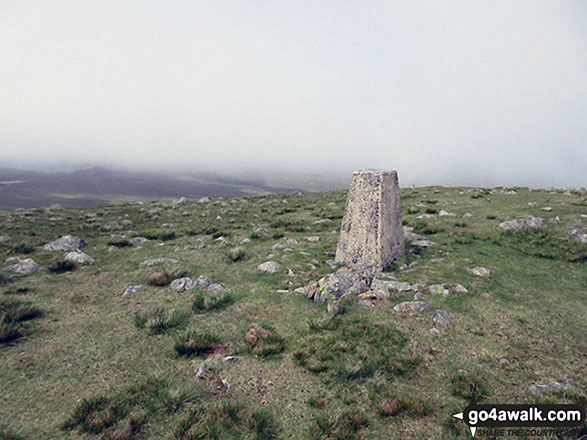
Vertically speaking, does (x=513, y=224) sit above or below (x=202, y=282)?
above

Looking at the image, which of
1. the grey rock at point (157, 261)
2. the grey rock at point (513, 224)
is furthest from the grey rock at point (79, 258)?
the grey rock at point (513, 224)

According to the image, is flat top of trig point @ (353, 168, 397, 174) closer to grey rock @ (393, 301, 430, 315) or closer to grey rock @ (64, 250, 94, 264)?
grey rock @ (393, 301, 430, 315)

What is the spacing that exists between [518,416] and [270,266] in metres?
6.88

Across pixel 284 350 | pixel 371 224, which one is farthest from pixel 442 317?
pixel 284 350

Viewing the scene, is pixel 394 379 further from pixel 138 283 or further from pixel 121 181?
pixel 121 181

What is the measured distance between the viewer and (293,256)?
34.3 ft

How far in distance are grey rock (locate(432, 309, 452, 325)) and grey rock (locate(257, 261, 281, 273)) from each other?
480 cm

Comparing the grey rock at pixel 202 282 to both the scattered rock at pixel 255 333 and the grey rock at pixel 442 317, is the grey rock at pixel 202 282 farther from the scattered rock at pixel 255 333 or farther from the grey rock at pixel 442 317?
the grey rock at pixel 442 317

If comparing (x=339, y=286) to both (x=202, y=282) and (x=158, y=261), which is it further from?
(x=158, y=261)

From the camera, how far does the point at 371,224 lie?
8.96 meters

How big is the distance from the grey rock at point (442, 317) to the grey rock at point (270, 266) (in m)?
4.80

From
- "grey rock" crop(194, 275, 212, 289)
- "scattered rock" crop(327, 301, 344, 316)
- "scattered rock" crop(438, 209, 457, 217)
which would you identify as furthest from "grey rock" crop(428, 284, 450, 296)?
"scattered rock" crop(438, 209, 457, 217)

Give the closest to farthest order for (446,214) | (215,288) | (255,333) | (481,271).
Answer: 1. (255,333)
2. (215,288)
3. (481,271)
4. (446,214)

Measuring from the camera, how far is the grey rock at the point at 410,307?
6707 millimetres
